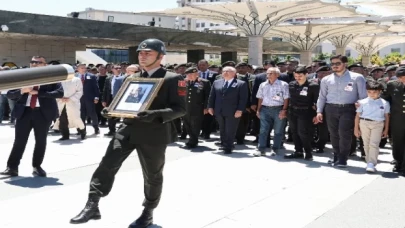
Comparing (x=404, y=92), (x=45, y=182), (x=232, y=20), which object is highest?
(x=232, y=20)

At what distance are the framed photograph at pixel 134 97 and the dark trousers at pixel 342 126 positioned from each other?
437 centimetres

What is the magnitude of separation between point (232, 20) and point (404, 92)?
27.7 m

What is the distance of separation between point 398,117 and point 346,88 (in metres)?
0.92

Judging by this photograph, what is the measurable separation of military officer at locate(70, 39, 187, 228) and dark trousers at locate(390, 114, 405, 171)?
14.7 feet

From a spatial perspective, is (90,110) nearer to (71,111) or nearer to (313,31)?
(71,111)

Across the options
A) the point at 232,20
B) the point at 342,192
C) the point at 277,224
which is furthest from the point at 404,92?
the point at 232,20

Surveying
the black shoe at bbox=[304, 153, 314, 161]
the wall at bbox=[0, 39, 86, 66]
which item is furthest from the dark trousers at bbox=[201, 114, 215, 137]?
the wall at bbox=[0, 39, 86, 66]

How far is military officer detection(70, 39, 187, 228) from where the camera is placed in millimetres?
4273

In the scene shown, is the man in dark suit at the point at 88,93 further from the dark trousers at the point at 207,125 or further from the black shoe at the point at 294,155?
the black shoe at the point at 294,155

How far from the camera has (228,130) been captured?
909 centimetres

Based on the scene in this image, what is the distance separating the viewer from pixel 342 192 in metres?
6.09

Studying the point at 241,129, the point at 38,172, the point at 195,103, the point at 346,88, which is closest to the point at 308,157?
the point at 346,88

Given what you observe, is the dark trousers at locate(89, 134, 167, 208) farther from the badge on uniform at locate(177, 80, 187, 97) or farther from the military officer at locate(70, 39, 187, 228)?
the badge on uniform at locate(177, 80, 187, 97)

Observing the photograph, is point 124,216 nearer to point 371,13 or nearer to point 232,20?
point 232,20
